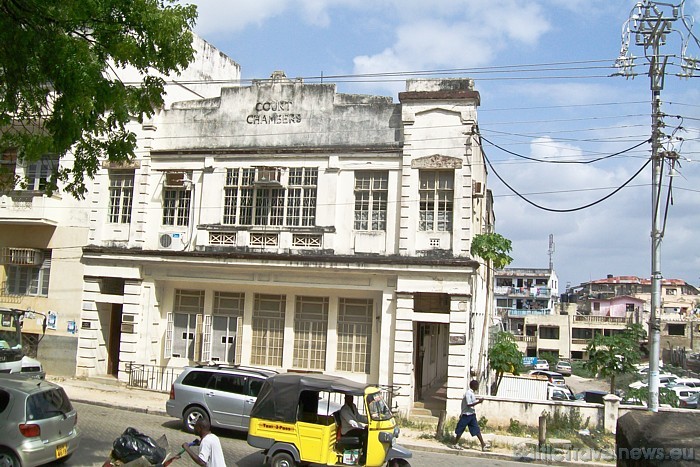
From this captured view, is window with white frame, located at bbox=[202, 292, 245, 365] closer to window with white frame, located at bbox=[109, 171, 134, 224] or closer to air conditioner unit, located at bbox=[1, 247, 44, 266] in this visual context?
window with white frame, located at bbox=[109, 171, 134, 224]

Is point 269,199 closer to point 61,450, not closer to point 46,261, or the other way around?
point 46,261

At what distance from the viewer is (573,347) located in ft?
229

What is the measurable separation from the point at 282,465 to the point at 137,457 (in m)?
3.93

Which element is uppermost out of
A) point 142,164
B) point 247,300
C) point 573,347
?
point 142,164

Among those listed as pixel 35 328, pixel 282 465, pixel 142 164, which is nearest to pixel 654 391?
pixel 282 465

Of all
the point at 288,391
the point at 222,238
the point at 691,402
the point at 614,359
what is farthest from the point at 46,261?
the point at 691,402

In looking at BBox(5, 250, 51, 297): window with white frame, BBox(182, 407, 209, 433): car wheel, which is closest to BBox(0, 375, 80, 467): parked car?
BBox(182, 407, 209, 433): car wheel

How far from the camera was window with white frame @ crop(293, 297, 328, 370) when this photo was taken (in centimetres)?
2248

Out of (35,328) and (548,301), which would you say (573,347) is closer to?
(548,301)

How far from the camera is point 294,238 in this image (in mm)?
22250

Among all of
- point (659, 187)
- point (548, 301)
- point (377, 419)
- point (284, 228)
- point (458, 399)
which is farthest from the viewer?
point (548, 301)

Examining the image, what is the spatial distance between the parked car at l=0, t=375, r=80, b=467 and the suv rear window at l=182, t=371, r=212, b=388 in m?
4.62

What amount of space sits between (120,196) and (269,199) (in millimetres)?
6002

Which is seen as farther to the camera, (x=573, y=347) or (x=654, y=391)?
(x=573, y=347)
